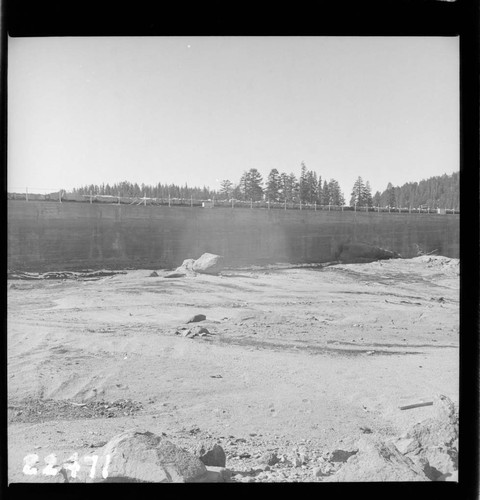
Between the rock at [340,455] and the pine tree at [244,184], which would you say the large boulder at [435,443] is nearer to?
the rock at [340,455]

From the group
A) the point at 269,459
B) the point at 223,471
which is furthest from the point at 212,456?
the point at 269,459

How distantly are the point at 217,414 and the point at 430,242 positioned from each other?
6.41ft

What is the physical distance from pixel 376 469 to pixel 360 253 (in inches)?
58.7

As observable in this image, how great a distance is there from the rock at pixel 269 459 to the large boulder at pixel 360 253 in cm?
147

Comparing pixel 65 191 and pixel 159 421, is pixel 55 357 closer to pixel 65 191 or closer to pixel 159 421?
pixel 159 421

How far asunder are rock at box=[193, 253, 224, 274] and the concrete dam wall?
0.04 m

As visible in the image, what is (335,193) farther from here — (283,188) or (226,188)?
(226,188)

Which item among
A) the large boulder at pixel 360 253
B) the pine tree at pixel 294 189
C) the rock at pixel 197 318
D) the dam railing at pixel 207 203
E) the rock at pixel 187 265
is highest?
the pine tree at pixel 294 189

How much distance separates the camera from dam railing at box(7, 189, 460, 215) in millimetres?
2828

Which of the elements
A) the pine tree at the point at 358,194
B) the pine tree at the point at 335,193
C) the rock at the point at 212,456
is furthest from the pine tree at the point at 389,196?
the rock at the point at 212,456

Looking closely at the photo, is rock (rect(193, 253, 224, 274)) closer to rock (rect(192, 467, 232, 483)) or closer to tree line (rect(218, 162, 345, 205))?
tree line (rect(218, 162, 345, 205))

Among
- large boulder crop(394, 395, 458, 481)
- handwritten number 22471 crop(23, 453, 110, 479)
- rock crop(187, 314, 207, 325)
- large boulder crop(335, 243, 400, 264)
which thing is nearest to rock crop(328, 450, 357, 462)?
large boulder crop(394, 395, 458, 481)

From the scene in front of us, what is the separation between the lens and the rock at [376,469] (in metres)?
2.44
